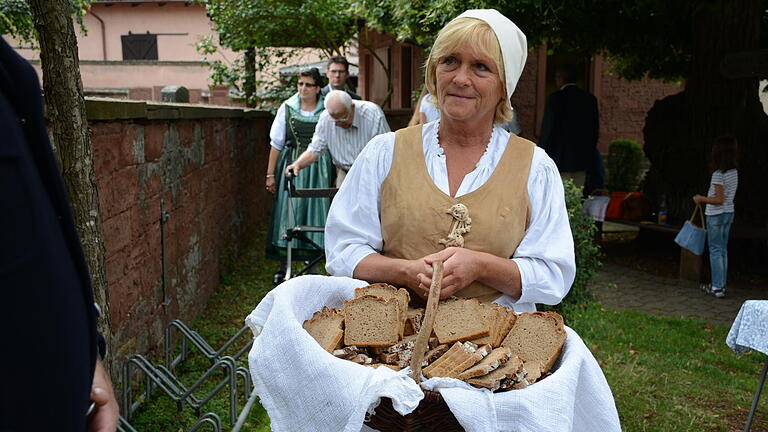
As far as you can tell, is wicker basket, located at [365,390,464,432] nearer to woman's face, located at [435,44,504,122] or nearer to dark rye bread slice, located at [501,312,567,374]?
dark rye bread slice, located at [501,312,567,374]

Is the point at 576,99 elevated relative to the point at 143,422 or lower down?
elevated

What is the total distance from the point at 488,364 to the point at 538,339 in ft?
0.72

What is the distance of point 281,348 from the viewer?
1735mm

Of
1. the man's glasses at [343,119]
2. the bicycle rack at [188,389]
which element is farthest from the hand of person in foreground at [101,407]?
the man's glasses at [343,119]

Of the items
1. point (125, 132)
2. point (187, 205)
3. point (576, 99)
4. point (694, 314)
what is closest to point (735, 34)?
point (576, 99)

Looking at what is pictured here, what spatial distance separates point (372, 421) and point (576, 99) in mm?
7982

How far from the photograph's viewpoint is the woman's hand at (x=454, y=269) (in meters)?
1.95

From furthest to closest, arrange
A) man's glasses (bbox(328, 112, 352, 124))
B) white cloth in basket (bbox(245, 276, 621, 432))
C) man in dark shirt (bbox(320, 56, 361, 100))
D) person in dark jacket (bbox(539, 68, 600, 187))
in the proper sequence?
person in dark jacket (bbox(539, 68, 600, 187)), man in dark shirt (bbox(320, 56, 361, 100)), man's glasses (bbox(328, 112, 352, 124)), white cloth in basket (bbox(245, 276, 621, 432))

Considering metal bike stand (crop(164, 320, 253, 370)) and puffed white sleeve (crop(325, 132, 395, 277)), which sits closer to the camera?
puffed white sleeve (crop(325, 132, 395, 277))

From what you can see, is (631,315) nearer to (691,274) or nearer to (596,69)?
A: (691,274)

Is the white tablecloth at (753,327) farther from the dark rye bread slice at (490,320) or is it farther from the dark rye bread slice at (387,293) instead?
the dark rye bread slice at (387,293)

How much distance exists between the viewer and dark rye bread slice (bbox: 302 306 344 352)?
1.83m

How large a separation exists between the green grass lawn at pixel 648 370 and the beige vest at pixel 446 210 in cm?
234

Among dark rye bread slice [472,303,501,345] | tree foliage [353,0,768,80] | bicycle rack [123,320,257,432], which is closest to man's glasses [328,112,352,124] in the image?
tree foliage [353,0,768,80]
